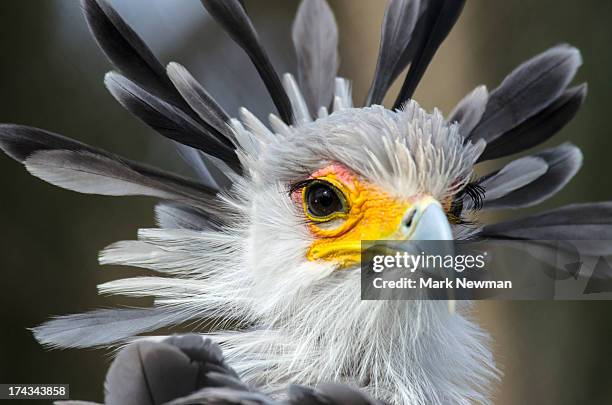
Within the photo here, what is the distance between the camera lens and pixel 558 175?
1.37 meters

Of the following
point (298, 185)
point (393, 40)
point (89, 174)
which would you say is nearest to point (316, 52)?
point (393, 40)

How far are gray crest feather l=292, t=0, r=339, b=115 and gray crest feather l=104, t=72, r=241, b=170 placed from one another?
306mm

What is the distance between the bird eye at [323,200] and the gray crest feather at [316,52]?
0.38 meters

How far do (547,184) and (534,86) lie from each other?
0.20 m

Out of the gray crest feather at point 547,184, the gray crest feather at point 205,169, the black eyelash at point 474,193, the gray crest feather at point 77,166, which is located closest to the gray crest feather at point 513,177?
the gray crest feather at point 547,184

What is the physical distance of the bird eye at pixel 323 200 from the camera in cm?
106

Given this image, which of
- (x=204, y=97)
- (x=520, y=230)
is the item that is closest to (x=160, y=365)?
(x=204, y=97)

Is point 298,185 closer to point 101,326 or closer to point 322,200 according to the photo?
point 322,200

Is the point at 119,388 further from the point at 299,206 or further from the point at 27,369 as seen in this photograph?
the point at 27,369

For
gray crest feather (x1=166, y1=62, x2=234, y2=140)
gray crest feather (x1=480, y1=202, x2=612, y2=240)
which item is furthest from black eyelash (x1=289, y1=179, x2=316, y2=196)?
gray crest feather (x1=480, y1=202, x2=612, y2=240)

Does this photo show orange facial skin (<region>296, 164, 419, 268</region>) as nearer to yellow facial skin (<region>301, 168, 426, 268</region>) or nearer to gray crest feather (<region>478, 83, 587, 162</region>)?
yellow facial skin (<region>301, 168, 426, 268</region>)

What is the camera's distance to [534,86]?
1.33 meters

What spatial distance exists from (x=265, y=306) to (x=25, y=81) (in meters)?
1.61

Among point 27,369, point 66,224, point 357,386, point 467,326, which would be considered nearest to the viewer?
point 357,386
